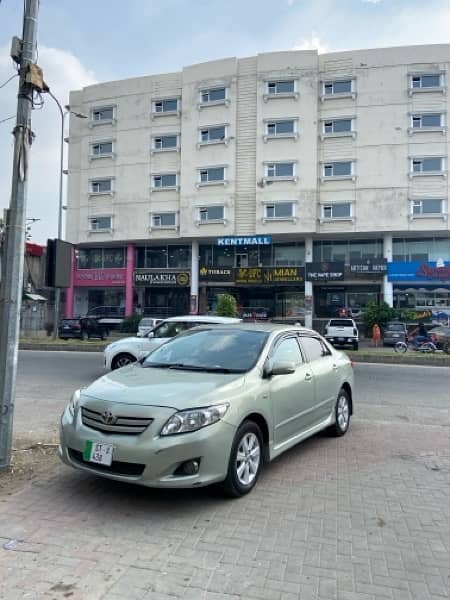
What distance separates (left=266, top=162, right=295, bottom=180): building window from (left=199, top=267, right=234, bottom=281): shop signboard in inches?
298

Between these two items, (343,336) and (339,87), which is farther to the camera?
(339,87)

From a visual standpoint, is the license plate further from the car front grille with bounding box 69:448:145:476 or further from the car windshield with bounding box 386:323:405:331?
the car windshield with bounding box 386:323:405:331

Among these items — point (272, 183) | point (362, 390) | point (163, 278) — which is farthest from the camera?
point (163, 278)

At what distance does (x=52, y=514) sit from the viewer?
3.75 meters

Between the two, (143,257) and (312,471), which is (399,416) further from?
(143,257)

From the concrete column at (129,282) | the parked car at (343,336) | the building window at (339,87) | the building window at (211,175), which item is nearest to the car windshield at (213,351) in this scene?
the parked car at (343,336)

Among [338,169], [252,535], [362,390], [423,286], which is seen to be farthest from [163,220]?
[252,535]

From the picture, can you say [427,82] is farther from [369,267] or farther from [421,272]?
[369,267]

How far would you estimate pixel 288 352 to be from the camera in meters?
5.38

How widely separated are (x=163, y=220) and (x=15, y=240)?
32.6 m

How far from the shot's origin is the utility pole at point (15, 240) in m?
4.76

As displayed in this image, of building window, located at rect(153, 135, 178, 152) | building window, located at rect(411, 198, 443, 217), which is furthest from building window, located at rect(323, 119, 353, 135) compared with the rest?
building window, located at rect(153, 135, 178, 152)

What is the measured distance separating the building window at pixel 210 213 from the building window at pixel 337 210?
7.59 m

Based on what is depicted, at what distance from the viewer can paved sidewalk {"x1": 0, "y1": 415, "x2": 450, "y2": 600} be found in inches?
110
